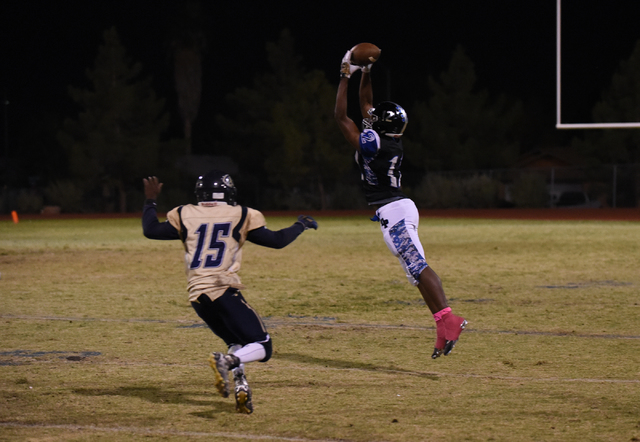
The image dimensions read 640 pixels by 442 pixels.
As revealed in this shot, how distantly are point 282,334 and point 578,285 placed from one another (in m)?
5.26

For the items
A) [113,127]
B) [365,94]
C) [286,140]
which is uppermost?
[113,127]

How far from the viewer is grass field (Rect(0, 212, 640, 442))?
481cm

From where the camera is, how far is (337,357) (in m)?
6.78

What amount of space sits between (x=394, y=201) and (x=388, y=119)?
2.14ft

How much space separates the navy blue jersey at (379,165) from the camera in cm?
627

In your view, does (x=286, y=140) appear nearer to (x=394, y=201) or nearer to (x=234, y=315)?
(x=394, y=201)

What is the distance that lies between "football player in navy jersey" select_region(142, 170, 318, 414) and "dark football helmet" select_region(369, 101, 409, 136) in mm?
1532

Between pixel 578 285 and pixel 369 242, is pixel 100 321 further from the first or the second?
pixel 369 242

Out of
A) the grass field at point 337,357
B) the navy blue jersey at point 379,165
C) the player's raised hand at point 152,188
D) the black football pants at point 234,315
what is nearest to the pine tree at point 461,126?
the grass field at point 337,357

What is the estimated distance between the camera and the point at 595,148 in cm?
3981

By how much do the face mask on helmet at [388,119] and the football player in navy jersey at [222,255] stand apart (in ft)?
5.03

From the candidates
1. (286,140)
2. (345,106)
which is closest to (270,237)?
(345,106)

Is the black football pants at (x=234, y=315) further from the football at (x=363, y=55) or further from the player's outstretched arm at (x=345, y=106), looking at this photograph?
the football at (x=363, y=55)

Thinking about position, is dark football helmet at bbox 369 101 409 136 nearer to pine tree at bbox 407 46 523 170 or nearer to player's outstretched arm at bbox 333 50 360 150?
player's outstretched arm at bbox 333 50 360 150
